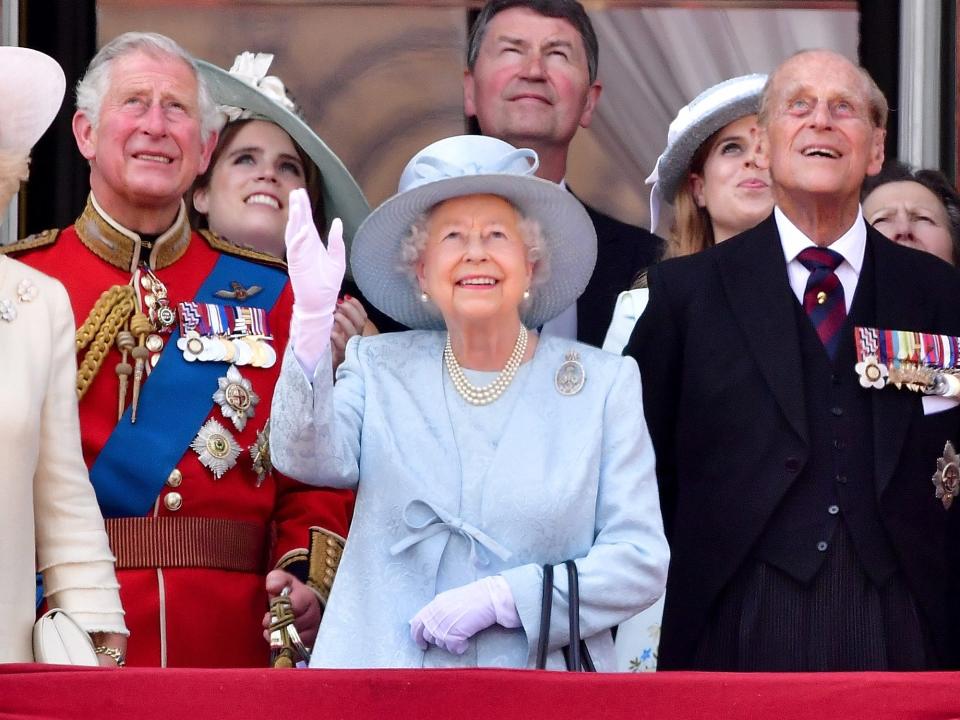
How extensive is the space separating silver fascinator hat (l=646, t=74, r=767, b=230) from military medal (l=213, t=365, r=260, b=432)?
1146 millimetres

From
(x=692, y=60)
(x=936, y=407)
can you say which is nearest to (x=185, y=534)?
(x=936, y=407)

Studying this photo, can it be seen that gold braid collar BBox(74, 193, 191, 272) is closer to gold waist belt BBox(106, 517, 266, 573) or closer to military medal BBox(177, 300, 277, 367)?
military medal BBox(177, 300, 277, 367)

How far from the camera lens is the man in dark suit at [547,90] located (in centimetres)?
465

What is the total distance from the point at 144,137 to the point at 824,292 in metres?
1.33

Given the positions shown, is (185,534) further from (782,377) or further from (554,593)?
(782,377)

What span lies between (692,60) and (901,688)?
300 cm

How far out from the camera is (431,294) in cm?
349

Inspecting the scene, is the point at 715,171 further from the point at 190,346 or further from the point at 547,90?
the point at 190,346

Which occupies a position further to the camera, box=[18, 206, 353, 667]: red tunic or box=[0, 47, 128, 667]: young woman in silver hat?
box=[18, 206, 353, 667]: red tunic

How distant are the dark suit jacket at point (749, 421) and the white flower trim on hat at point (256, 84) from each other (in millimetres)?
1088

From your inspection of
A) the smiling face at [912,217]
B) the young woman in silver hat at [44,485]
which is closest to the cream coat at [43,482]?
the young woman in silver hat at [44,485]

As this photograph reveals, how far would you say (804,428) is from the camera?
3.61 metres

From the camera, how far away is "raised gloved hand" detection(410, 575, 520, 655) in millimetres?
3188

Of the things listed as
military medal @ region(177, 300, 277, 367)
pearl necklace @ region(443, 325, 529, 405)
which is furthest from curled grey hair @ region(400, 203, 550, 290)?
military medal @ region(177, 300, 277, 367)
